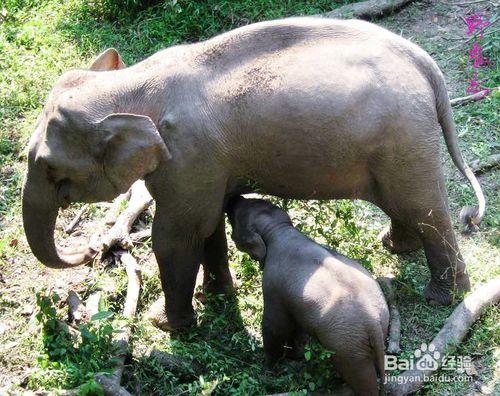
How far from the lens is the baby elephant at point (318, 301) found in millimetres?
4723

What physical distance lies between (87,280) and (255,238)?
1729mm

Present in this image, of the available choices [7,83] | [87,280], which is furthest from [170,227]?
[7,83]

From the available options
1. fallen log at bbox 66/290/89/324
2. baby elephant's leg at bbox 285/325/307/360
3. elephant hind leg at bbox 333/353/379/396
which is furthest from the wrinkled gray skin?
elephant hind leg at bbox 333/353/379/396

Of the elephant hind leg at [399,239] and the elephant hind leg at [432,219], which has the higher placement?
the elephant hind leg at [432,219]

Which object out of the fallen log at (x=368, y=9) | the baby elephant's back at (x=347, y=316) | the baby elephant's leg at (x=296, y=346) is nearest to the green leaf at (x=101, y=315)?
the baby elephant's leg at (x=296, y=346)

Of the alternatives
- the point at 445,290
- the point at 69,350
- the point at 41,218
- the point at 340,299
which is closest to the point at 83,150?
the point at 41,218

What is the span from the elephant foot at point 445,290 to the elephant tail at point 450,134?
1.47 ft

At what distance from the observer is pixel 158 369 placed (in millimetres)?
5508

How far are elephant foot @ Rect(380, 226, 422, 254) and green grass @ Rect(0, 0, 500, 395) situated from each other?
3.0 inches

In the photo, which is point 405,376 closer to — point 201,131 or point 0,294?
point 201,131

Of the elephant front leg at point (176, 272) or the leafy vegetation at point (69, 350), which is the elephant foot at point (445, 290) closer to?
the elephant front leg at point (176, 272)

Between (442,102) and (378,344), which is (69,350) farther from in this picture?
(442,102)

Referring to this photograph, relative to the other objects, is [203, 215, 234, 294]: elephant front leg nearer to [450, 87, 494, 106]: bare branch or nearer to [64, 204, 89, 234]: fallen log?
[64, 204, 89, 234]: fallen log

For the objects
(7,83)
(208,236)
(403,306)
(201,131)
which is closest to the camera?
(201,131)
